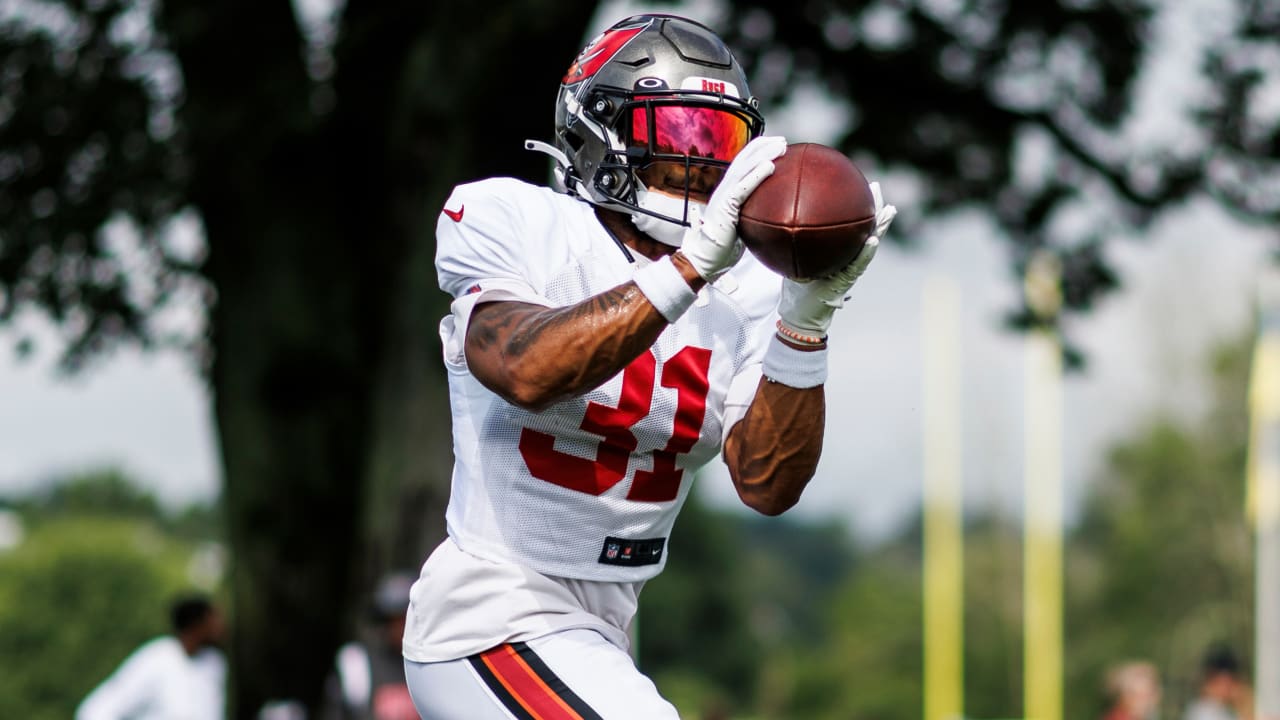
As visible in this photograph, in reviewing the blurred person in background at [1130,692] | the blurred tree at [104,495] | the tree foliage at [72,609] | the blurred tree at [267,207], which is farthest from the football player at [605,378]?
the blurred tree at [104,495]

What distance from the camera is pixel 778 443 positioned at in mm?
3025

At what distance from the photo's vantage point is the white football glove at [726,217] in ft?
8.77

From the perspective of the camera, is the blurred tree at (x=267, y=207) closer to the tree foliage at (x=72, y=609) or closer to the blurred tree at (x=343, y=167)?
the blurred tree at (x=343, y=167)

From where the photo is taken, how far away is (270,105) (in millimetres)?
8633

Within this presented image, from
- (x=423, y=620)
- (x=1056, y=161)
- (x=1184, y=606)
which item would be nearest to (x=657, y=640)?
(x=1184, y=606)

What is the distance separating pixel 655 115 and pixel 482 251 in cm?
48

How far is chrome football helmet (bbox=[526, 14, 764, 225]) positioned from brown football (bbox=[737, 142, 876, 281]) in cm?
32

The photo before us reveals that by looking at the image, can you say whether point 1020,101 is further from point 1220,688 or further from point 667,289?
point 667,289

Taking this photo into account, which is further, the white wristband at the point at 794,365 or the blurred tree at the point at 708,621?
the blurred tree at the point at 708,621

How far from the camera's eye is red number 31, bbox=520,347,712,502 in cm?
291

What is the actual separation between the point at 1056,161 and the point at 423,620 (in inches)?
349

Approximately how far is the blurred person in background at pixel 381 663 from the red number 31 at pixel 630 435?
15.2 ft

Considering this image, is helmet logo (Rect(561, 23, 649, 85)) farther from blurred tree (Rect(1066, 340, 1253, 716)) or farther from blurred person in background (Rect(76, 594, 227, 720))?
blurred tree (Rect(1066, 340, 1253, 716))

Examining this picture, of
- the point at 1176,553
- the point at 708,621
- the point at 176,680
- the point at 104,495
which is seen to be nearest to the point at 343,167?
the point at 176,680
